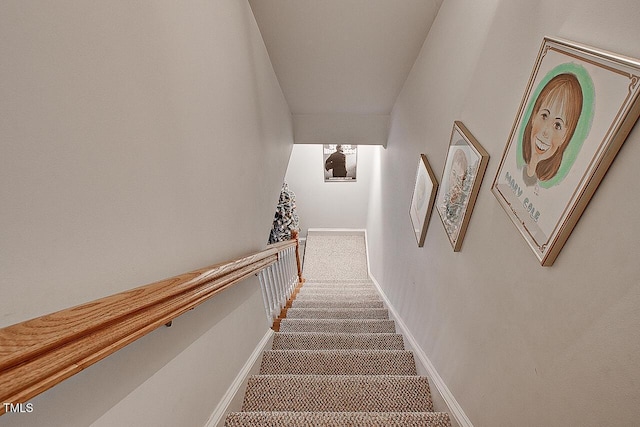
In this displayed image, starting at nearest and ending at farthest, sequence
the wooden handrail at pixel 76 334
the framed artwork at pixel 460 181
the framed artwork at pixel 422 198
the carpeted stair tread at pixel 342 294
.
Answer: the wooden handrail at pixel 76 334 < the framed artwork at pixel 460 181 < the framed artwork at pixel 422 198 < the carpeted stair tread at pixel 342 294

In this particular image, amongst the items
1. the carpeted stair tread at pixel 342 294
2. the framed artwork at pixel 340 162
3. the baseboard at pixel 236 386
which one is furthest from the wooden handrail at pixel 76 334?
the framed artwork at pixel 340 162

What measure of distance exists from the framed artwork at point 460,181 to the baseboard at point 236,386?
1.18 metres

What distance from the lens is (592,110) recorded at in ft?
2.03

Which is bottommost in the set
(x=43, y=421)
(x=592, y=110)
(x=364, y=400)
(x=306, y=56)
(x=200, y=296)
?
(x=364, y=400)

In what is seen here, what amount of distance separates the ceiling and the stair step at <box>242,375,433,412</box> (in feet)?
6.87

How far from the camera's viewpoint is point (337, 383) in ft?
5.08

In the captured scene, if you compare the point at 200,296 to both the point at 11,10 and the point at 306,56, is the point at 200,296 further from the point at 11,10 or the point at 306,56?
the point at 306,56

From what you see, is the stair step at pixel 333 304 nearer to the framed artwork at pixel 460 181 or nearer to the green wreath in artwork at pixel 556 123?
the framed artwork at pixel 460 181

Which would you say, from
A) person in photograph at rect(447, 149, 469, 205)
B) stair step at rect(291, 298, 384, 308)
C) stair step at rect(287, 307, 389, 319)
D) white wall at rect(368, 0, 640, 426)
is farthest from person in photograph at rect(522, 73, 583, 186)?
stair step at rect(291, 298, 384, 308)

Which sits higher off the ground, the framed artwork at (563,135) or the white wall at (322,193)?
the white wall at (322,193)

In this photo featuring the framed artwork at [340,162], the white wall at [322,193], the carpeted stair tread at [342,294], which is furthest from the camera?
the white wall at [322,193]

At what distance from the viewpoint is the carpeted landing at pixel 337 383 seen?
1.25 meters

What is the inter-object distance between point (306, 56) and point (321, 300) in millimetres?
2687

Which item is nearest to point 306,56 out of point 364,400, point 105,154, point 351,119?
point 351,119
